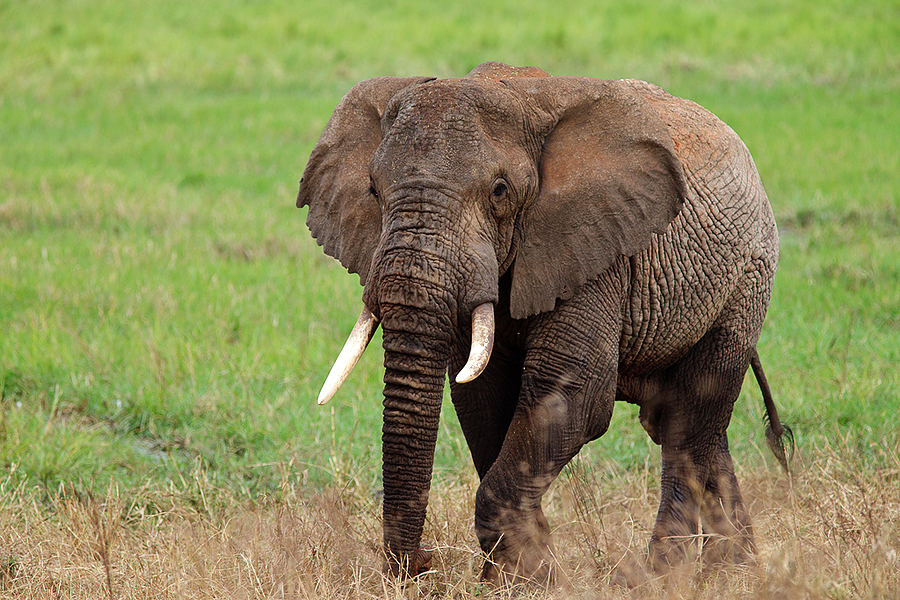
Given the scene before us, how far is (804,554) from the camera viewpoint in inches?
156

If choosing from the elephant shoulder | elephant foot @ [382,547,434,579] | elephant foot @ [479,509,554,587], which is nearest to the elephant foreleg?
elephant foot @ [479,509,554,587]

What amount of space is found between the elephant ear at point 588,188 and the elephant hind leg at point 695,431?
102 cm

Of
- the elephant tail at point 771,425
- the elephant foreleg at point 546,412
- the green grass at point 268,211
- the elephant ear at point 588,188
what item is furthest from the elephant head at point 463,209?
the elephant tail at point 771,425

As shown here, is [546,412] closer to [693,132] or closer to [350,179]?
[350,179]

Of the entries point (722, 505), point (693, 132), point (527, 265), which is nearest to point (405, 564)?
point (527, 265)

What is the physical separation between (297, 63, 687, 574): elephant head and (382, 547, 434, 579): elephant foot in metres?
0.01

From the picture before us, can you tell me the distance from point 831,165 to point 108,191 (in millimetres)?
7583

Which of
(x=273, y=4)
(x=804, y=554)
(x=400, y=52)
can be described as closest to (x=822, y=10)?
(x=400, y=52)

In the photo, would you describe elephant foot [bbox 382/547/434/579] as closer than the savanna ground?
Yes

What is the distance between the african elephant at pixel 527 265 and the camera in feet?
11.6

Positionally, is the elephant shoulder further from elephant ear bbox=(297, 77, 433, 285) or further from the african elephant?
elephant ear bbox=(297, 77, 433, 285)

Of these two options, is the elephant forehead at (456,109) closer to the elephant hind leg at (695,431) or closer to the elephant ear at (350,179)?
the elephant ear at (350,179)

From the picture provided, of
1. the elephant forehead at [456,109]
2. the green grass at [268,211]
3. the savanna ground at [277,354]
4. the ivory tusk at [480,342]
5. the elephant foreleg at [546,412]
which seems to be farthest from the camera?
the green grass at [268,211]

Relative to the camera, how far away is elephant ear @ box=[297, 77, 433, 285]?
400cm
